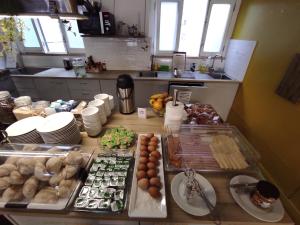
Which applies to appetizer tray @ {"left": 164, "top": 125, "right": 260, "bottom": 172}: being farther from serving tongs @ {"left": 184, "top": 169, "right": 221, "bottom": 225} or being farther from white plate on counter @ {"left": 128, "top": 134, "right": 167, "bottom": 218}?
white plate on counter @ {"left": 128, "top": 134, "right": 167, "bottom": 218}

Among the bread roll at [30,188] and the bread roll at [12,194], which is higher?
the bread roll at [30,188]

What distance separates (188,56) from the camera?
275 centimetres

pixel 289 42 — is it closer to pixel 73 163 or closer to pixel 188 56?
pixel 188 56

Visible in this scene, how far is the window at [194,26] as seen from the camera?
238 cm

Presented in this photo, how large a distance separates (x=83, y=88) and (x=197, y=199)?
2.34 meters

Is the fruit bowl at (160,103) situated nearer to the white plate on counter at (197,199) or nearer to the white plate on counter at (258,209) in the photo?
the white plate on counter at (197,199)

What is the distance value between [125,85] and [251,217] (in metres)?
0.98

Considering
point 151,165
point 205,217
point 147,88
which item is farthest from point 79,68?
point 205,217

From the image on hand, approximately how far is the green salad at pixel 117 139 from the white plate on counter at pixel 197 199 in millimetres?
336

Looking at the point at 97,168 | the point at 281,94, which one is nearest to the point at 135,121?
the point at 97,168

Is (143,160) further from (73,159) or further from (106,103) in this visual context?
(106,103)

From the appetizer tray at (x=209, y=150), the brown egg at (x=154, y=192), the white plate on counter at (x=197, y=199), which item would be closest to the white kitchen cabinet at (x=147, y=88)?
the appetizer tray at (x=209, y=150)

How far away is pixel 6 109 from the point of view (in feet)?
3.31

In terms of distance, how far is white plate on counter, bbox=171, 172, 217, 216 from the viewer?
0.57 meters
